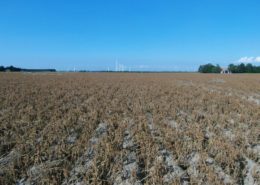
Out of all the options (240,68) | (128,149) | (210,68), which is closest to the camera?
(128,149)

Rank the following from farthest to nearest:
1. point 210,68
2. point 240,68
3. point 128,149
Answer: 1. point 210,68
2. point 240,68
3. point 128,149

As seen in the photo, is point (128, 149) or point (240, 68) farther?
point (240, 68)

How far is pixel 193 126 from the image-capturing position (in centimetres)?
973

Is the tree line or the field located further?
the tree line

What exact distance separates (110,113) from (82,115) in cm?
129

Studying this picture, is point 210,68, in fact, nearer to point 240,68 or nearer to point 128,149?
point 240,68

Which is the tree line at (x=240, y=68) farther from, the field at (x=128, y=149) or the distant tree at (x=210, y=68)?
the field at (x=128, y=149)

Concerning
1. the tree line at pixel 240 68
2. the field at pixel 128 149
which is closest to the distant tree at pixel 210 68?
the tree line at pixel 240 68

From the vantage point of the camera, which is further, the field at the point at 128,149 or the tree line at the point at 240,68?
the tree line at the point at 240,68

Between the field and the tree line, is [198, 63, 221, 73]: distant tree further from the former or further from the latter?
the field

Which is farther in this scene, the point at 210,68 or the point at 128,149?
the point at 210,68

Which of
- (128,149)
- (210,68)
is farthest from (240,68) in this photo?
(128,149)

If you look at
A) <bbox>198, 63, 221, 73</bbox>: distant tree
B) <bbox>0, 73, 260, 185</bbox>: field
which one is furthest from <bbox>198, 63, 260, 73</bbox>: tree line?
<bbox>0, 73, 260, 185</bbox>: field

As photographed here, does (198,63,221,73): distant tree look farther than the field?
Yes
